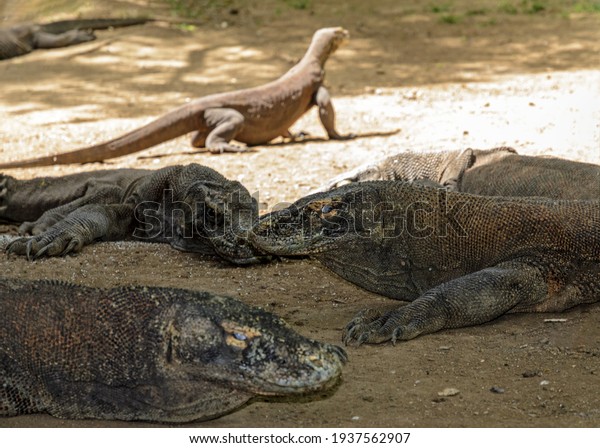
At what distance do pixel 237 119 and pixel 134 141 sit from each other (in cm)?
114

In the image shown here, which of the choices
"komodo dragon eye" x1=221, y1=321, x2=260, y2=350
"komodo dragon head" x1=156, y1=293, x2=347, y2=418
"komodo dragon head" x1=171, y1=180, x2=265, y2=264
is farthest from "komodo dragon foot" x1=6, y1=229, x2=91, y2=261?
"komodo dragon eye" x1=221, y1=321, x2=260, y2=350

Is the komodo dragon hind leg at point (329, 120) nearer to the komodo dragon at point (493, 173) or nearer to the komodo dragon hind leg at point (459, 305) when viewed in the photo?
the komodo dragon at point (493, 173)

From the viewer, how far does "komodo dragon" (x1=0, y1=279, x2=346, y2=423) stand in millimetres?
3111

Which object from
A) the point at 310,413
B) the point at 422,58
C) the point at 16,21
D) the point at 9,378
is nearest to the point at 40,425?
the point at 9,378

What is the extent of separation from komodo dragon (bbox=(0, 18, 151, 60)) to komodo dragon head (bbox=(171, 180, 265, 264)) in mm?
9298

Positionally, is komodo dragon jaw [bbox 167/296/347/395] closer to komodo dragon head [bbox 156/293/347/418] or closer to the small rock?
komodo dragon head [bbox 156/293/347/418]

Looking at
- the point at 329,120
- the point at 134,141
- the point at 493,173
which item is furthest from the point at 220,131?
the point at 493,173

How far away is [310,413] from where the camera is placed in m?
3.64

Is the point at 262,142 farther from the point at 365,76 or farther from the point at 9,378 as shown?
the point at 9,378

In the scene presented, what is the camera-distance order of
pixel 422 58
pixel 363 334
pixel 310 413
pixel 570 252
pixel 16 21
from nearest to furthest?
pixel 310 413, pixel 363 334, pixel 570 252, pixel 422 58, pixel 16 21

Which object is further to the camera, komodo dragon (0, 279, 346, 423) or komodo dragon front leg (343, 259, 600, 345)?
komodo dragon front leg (343, 259, 600, 345)

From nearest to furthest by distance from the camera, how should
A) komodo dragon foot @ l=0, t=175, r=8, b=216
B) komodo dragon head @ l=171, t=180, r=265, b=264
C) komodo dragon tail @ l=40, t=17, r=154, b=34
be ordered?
komodo dragon head @ l=171, t=180, r=265, b=264 → komodo dragon foot @ l=0, t=175, r=8, b=216 → komodo dragon tail @ l=40, t=17, r=154, b=34

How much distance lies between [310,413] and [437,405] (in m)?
0.53

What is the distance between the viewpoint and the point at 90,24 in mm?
15945
